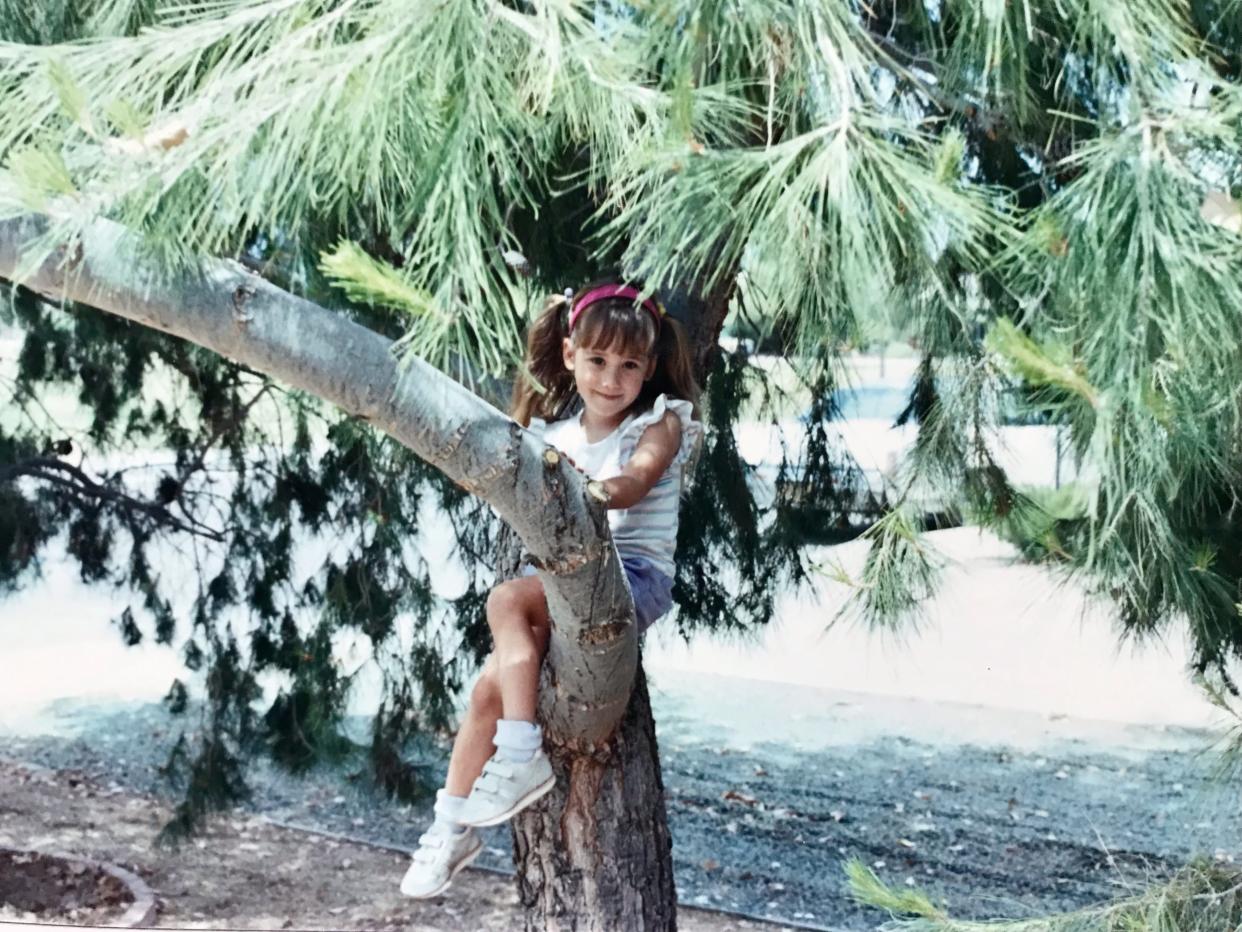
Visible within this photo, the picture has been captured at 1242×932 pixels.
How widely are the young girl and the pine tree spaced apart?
0.07 meters

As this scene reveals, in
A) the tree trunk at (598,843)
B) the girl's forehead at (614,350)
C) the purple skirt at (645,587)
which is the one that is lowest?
the tree trunk at (598,843)

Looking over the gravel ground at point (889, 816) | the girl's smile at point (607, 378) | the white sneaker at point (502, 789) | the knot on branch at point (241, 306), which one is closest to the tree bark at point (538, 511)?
the knot on branch at point (241, 306)

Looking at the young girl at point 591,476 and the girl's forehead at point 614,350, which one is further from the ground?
the girl's forehead at point 614,350

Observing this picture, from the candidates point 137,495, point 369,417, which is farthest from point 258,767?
point 369,417

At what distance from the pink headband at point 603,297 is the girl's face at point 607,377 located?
1.3 inches

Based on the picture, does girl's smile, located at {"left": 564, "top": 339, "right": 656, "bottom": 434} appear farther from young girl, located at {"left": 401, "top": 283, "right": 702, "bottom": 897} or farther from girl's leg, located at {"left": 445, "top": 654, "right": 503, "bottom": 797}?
girl's leg, located at {"left": 445, "top": 654, "right": 503, "bottom": 797}

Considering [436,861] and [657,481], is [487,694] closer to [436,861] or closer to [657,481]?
[436,861]

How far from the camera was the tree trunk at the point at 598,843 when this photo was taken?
1723mm

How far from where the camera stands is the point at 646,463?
1480 mm

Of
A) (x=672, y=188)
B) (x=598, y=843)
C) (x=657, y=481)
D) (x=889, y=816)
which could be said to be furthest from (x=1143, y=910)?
(x=889, y=816)

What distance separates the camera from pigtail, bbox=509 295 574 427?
1.61m

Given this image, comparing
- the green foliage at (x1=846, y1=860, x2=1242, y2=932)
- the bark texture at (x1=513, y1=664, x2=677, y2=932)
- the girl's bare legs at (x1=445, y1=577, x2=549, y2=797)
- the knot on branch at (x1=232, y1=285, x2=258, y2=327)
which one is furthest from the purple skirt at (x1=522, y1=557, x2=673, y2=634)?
the knot on branch at (x1=232, y1=285, x2=258, y2=327)

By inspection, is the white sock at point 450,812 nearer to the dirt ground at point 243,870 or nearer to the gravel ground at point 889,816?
the gravel ground at point 889,816

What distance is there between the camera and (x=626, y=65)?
106cm
